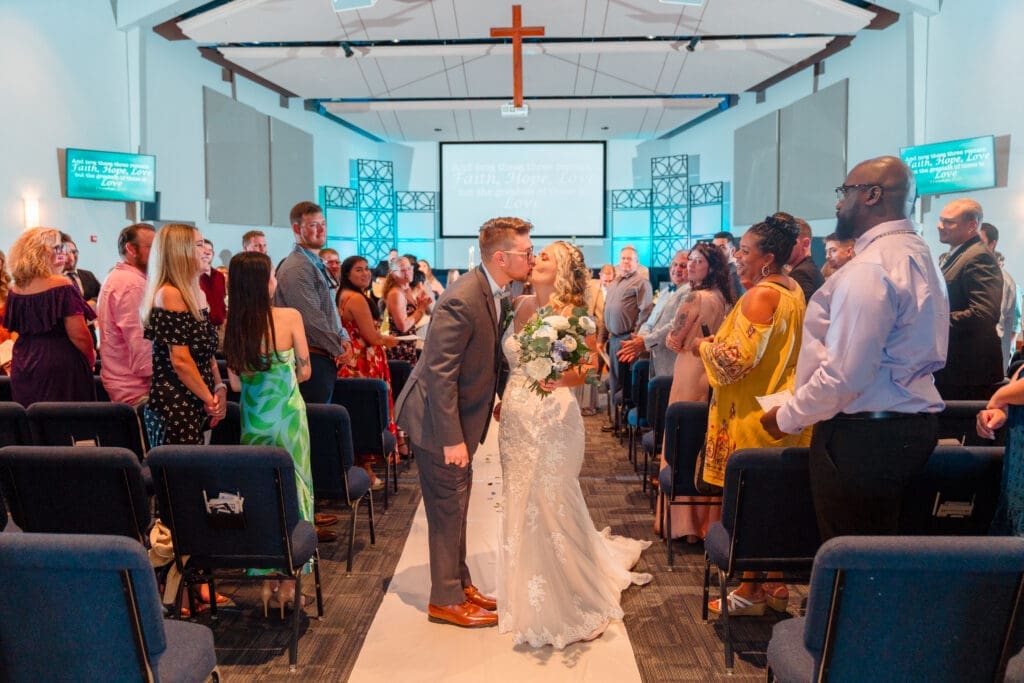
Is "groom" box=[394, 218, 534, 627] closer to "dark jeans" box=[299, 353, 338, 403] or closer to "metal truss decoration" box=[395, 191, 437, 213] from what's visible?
"dark jeans" box=[299, 353, 338, 403]

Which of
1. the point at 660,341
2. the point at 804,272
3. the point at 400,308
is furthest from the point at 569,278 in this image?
the point at 400,308

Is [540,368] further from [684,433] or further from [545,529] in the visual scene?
[684,433]

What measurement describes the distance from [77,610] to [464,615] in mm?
1879

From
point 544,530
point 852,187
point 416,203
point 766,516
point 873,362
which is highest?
point 416,203

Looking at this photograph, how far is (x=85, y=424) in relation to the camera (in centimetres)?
368

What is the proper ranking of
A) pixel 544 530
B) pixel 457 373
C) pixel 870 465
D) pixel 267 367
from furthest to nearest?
pixel 267 367 → pixel 544 530 → pixel 457 373 → pixel 870 465

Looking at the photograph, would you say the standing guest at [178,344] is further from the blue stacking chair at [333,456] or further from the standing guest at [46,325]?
the standing guest at [46,325]

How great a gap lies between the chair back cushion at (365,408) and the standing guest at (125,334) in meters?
1.11

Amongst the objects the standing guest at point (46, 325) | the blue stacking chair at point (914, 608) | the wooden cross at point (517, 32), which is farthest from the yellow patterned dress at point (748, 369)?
the wooden cross at point (517, 32)

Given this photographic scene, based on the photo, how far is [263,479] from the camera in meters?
2.88

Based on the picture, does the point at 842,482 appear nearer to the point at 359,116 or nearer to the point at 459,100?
the point at 459,100

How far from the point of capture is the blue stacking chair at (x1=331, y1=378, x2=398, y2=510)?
475 centimetres

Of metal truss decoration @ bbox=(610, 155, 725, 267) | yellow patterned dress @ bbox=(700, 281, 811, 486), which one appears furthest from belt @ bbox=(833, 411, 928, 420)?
metal truss decoration @ bbox=(610, 155, 725, 267)

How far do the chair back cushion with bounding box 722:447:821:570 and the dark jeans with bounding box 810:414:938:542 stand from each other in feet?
1.25
